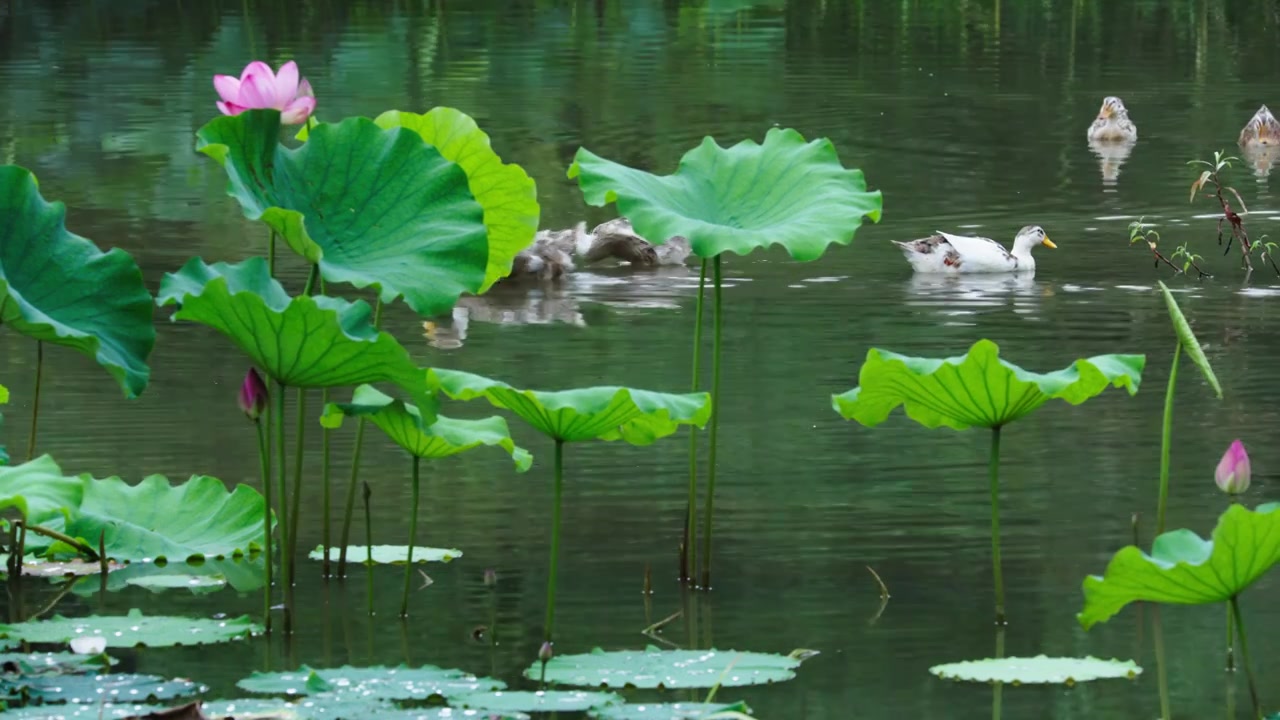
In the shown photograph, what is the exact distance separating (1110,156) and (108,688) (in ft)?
39.8

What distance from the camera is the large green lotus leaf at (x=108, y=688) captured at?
159 inches

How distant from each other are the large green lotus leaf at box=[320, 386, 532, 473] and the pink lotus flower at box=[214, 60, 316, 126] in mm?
622

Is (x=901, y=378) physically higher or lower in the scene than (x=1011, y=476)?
higher

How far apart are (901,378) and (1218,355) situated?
3.83 metres

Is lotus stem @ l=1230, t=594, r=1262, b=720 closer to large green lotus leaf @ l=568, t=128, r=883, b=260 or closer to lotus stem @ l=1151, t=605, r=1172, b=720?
lotus stem @ l=1151, t=605, r=1172, b=720

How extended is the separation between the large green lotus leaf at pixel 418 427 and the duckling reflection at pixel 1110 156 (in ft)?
31.4

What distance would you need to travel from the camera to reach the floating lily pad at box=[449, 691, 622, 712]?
402 cm

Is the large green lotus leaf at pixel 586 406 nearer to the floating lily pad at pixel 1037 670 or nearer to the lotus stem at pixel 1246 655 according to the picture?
the floating lily pad at pixel 1037 670

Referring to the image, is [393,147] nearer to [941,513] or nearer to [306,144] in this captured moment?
[306,144]

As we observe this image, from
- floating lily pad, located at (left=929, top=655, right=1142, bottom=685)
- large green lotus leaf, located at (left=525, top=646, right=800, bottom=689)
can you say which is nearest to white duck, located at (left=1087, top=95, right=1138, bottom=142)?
floating lily pad, located at (left=929, top=655, right=1142, bottom=685)

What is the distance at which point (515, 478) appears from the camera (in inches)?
244

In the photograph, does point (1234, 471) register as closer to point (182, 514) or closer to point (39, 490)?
point (39, 490)

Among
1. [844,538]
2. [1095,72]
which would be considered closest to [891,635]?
[844,538]

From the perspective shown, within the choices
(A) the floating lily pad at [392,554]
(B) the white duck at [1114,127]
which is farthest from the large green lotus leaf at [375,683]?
(B) the white duck at [1114,127]
